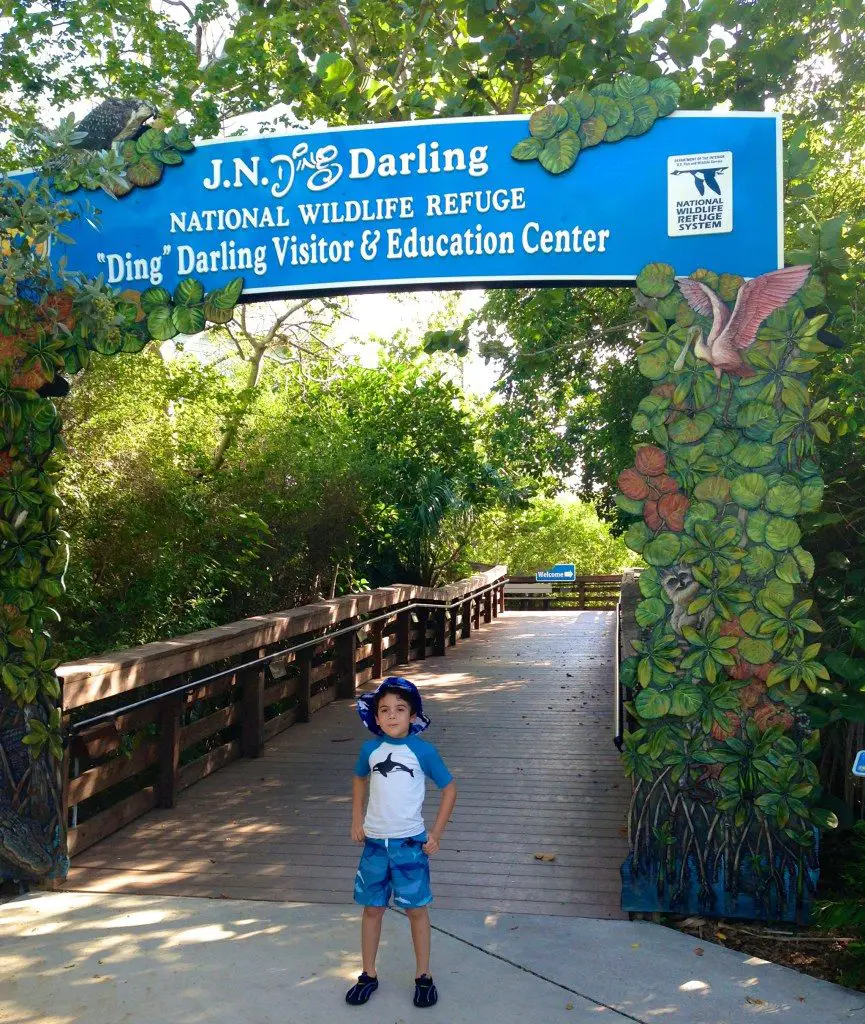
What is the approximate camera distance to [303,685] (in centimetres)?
906

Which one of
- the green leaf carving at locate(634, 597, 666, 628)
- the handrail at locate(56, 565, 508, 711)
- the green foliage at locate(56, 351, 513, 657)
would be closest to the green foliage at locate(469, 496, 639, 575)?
the green foliage at locate(56, 351, 513, 657)

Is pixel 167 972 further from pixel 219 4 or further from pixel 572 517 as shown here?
pixel 572 517

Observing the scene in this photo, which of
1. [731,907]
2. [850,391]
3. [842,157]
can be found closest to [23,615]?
[731,907]

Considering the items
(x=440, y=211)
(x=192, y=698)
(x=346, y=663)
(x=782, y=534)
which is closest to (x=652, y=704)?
(x=782, y=534)

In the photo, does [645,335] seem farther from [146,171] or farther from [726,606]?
[146,171]

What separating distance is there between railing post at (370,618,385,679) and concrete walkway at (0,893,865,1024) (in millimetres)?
6632

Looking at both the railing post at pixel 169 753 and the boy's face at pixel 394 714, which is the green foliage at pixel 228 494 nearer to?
the railing post at pixel 169 753

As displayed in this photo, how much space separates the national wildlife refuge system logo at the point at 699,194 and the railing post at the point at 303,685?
5194mm

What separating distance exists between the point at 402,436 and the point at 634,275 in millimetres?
10360

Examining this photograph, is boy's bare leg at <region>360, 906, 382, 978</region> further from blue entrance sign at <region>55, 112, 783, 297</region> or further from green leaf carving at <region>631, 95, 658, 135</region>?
green leaf carving at <region>631, 95, 658, 135</region>

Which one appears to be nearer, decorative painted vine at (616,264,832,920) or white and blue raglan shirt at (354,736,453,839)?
white and blue raglan shirt at (354,736,453,839)

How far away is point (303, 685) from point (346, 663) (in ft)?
4.53

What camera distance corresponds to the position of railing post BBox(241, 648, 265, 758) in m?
7.71

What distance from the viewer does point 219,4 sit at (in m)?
13.2
